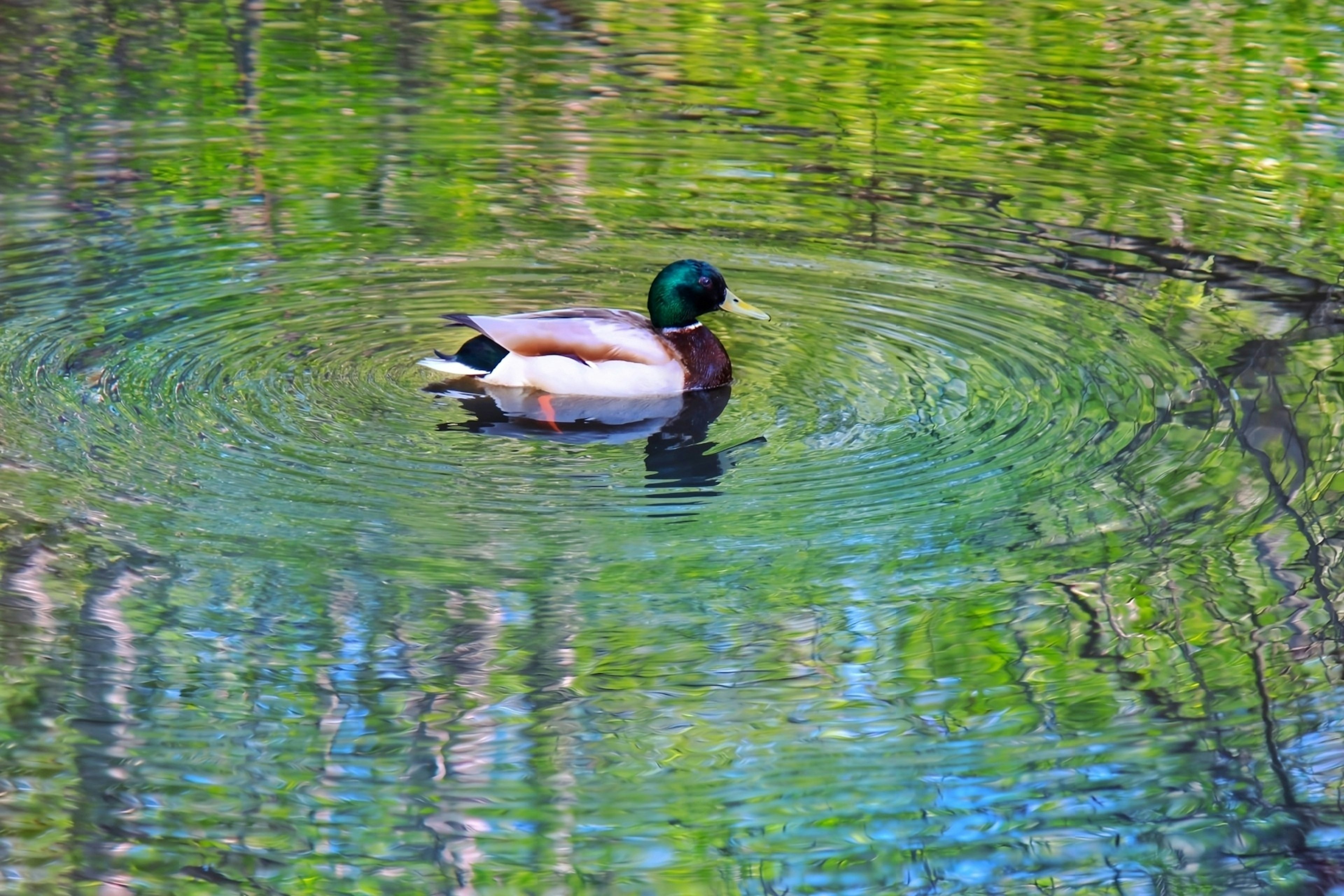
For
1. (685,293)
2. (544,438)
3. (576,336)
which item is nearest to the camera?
(544,438)

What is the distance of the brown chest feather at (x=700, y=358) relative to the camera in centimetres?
755

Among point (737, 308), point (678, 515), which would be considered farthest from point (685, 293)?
point (678, 515)

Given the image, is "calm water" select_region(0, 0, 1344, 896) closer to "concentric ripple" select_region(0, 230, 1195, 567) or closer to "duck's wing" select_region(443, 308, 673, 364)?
"concentric ripple" select_region(0, 230, 1195, 567)

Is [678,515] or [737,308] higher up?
[737,308]

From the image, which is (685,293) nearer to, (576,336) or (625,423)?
(576,336)

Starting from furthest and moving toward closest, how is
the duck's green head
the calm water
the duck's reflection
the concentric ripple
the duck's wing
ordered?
the duck's green head
the duck's wing
the duck's reflection
the concentric ripple
the calm water

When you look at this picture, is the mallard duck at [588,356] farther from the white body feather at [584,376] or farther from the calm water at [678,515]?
the calm water at [678,515]

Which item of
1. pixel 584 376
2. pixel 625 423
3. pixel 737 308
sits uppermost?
pixel 737 308

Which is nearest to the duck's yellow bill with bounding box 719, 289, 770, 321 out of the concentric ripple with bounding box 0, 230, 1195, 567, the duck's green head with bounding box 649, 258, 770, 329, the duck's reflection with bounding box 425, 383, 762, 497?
the duck's green head with bounding box 649, 258, 770, 329

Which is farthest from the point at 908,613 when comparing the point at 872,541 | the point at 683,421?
the point at 683,421

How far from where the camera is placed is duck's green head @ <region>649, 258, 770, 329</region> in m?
7.77

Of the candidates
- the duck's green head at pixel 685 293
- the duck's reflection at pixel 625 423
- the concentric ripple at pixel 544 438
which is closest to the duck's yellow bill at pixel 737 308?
the duck's green head at pixel 685 293

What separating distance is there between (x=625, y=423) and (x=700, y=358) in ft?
1.85

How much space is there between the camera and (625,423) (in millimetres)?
7215
